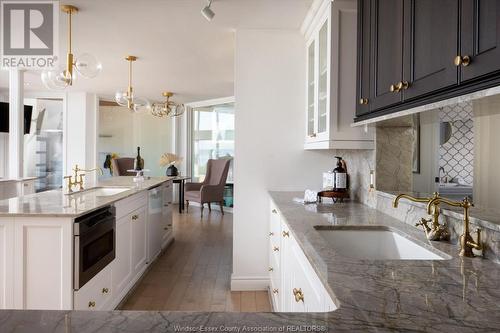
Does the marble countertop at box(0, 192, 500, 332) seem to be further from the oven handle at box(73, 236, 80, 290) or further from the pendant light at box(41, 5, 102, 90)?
the pendant light at box(41, 5, 102, 90)

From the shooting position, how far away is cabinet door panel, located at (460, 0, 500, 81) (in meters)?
0.93

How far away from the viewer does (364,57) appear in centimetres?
202

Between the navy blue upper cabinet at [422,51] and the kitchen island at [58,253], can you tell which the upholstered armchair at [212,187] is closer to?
the kitchen island at [58,253]

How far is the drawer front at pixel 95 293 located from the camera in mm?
2278

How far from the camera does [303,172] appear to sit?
11.4 ft

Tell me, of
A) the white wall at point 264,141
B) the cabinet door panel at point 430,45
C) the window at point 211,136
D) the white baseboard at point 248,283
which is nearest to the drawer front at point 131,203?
the white wall at point 264,141

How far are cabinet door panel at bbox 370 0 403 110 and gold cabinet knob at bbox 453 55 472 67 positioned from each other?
1.46ft

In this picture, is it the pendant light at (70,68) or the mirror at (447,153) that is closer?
the mirror at (447,153)

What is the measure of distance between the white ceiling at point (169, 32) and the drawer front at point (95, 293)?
2111mm

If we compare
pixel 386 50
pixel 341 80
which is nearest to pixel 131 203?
pixel 341 80

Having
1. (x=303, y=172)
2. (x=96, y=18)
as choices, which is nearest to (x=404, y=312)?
(x=303, y=172)

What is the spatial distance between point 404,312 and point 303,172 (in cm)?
268

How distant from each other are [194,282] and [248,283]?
21.6 inches

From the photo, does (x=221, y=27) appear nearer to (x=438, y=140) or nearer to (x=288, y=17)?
(x=288, y=17)
